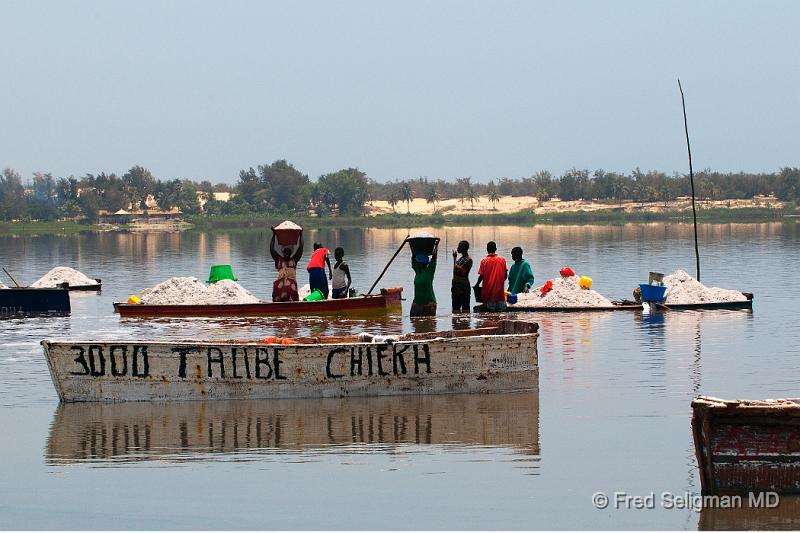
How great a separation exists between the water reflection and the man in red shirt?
26.7ft

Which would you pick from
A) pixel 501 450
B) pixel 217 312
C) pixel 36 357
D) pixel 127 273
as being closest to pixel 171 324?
pixel 217 312

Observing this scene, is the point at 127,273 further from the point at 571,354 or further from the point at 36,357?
the point at 571,354

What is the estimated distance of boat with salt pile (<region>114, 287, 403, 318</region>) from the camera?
84.6 ft

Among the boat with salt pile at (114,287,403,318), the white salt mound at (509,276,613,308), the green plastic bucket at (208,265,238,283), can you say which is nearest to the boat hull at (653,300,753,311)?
the white salt mound at (509,276,613,308)

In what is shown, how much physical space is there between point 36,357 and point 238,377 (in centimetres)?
672

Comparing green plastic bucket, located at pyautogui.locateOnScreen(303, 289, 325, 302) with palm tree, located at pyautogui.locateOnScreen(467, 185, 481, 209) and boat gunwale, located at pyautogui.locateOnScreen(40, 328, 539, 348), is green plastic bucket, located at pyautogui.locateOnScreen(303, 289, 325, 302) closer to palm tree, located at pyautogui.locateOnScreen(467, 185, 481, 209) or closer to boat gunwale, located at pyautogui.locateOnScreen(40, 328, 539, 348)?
boat gunwale, located at pyautogui.locateOnScreen(40, 328, 539, 348)

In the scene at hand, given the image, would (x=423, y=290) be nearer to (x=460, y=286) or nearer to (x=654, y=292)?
(x=460, y=286)

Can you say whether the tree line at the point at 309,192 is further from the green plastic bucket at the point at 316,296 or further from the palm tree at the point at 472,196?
the green plastic bucket at the point at 316,296

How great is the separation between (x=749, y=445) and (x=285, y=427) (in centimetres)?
552

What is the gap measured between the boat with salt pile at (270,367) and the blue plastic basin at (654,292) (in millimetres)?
11278

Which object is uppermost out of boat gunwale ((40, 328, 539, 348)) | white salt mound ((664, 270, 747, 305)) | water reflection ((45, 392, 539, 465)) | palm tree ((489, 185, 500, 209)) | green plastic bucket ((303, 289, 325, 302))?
palm tree ((489, 185, 500, 209))

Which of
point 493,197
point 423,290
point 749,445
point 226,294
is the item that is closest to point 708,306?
point 423,290

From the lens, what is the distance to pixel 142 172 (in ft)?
563

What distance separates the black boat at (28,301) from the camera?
27.6m
